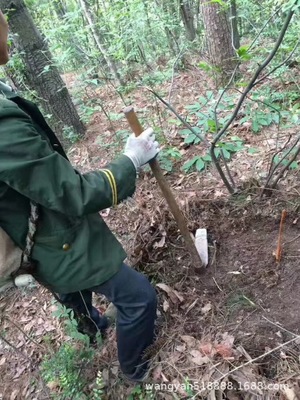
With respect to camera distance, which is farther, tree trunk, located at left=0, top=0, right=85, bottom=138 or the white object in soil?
tree trunk, located at left=0, top=0, right=85, bottom=138

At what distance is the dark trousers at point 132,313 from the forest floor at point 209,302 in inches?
4.9

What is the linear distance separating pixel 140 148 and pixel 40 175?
0.64 metres

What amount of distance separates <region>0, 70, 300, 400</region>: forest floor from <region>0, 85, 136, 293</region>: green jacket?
0.78 metres

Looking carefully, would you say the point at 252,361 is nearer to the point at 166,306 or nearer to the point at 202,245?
the point at 166,306

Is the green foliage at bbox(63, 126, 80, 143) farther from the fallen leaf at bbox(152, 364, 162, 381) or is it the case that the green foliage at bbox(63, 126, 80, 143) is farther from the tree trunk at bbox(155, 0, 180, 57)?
the fallen leaf at bbox(152, 364, 162, 381)

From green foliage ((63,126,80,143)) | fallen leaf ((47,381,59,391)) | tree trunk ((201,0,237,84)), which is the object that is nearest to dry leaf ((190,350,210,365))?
fallen leaf ((47,381,59,391))

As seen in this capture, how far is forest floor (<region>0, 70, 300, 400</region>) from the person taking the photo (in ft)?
6.48

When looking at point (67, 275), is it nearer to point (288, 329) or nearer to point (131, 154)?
point (131, 154)

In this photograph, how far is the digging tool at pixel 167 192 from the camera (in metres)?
1.98

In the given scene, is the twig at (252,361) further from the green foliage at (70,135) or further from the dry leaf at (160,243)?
the green foliage at (70,135)

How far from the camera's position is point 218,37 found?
468cm

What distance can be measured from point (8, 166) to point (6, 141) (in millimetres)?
109

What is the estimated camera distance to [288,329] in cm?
205

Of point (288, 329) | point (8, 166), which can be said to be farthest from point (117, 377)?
point (8, 166)
